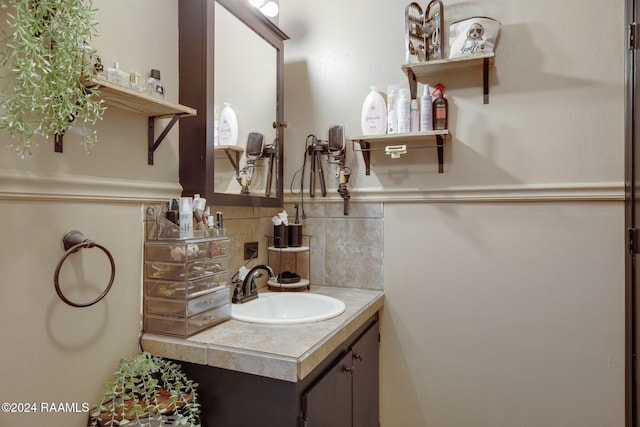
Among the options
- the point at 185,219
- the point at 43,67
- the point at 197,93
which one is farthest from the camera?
the point at 197,93

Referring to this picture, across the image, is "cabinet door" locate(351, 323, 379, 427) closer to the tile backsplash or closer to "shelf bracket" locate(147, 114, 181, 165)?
the tile backsplash

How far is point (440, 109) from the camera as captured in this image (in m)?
1.80

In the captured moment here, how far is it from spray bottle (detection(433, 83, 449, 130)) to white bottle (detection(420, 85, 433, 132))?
28 mm

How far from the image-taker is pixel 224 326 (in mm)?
1385

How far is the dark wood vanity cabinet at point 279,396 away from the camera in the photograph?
44.9 inches

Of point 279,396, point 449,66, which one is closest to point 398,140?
point 449,66

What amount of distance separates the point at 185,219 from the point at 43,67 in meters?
0.59

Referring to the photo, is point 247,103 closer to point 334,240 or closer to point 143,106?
point 143,106

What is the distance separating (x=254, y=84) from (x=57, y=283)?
1.20m

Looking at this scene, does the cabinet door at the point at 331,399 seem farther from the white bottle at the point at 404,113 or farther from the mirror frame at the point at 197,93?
the white bottle at the point at 404,113

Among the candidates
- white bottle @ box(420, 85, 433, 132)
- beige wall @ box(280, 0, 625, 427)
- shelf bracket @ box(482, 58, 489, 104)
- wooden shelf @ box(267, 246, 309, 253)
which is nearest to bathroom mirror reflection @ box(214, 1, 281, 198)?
wooden shelf @ box(267, 246, 309, 253)

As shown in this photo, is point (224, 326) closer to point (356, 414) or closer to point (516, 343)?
point (356, 414)

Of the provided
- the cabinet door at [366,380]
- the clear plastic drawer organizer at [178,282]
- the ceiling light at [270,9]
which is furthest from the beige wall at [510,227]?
the clear plastic drawer organizer at [178,282]

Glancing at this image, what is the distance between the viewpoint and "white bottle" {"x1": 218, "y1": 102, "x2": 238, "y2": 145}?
1.58 meters
